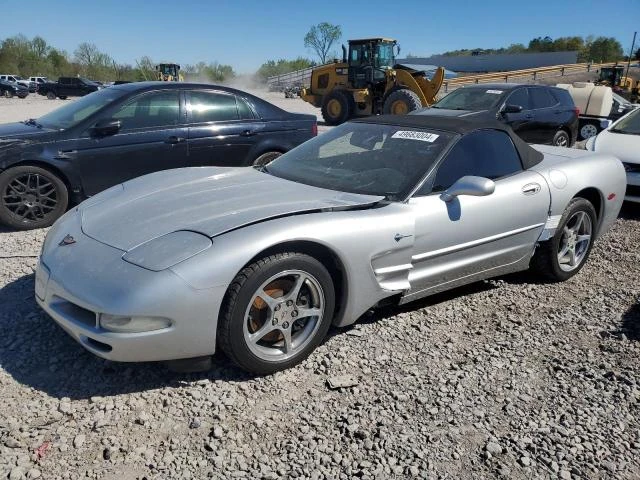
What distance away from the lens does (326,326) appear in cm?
297

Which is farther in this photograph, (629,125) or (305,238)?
(629,125)

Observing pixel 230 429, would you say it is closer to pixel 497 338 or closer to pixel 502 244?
pixel 497 338

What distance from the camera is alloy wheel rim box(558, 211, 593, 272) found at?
14.2ft

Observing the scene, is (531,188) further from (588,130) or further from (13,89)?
(13,89)

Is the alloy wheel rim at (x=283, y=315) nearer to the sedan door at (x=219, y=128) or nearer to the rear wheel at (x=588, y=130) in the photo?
the sedan door at (x=219, y=128)

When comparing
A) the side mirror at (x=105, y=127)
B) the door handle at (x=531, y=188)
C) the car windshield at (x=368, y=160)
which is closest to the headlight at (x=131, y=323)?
the car windshield at (x=368, y=160)

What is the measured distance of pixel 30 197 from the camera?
5.24 metres

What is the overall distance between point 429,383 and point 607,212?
2776 millimetres

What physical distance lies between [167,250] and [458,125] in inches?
90.7

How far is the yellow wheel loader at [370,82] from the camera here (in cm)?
1569

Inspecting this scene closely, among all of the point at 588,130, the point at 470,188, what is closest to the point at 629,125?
the point at 470,188

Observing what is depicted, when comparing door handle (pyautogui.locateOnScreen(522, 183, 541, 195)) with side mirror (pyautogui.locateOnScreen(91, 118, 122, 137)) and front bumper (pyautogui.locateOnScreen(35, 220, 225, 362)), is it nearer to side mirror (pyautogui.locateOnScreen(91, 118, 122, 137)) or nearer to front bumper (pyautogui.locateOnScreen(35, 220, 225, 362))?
front bumper (pyautogui.locateOnScreen(35, 220, 225, 362))

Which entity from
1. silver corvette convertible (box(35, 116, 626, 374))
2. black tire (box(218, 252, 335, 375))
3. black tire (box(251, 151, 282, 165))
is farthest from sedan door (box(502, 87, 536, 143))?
black tire (box(218, 252, 335, 375))

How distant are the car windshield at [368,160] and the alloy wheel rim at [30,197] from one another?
8.81 feet
